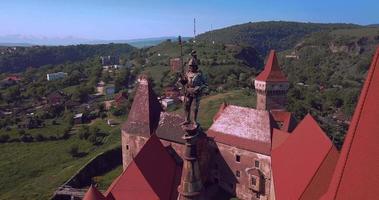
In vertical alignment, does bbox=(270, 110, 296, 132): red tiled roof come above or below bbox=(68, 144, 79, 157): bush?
above

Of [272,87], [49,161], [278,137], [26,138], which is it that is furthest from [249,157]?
[26,138]

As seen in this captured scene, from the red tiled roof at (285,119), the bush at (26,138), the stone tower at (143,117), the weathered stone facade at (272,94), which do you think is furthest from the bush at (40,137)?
the red tiled roof at (285,119)

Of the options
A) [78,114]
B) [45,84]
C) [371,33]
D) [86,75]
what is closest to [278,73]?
[78,114]

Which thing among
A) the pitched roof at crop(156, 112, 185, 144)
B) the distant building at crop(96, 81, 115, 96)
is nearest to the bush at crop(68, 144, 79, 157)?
the pitched roof at crop(156, 112, 185, 144)

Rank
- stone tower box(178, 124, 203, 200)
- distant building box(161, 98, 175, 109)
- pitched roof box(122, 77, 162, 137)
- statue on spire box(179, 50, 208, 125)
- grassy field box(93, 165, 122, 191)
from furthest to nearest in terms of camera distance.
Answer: distant building box(161, 98, 175, 109), grassy field box(93, 165, 122, 191), pitched roof box(122, 77, 162, 137), statue on spire box(179, 50, 208, 125), stone tower box(178, 124, 203, 200)

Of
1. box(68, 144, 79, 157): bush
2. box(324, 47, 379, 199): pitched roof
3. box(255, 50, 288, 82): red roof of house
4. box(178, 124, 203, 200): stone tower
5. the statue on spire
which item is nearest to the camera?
box(178, 124, 203, 200): stone tower

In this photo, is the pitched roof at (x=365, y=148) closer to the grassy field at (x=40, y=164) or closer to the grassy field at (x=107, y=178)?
the grassy field at (x=107, y=178)

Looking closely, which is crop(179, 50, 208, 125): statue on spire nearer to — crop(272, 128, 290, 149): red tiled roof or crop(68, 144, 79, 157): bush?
crop(272, 128, 290, 149): red tiled roof
